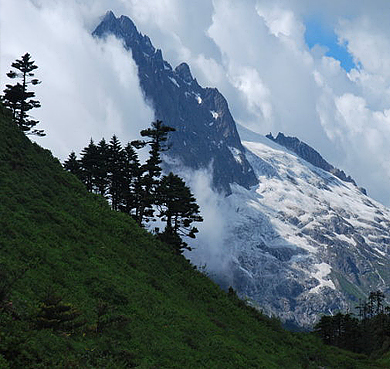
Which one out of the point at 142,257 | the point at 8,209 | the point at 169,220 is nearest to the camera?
the point at 8,209

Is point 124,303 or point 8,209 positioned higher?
point 8,209

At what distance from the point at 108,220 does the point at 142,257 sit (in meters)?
5.92

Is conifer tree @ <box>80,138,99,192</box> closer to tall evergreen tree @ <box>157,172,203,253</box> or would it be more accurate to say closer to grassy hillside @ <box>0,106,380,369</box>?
tall evergreen tree @ <box>157,172,203,253</box>

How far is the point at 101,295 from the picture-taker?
23781 millimetres

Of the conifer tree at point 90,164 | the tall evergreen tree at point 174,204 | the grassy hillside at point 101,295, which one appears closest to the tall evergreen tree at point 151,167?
the tall evergreen tree at point 174,204

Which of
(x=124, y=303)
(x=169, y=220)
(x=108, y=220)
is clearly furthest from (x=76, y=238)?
(x=169, y=220)

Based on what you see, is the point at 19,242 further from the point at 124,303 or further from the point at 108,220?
the point at 108,220

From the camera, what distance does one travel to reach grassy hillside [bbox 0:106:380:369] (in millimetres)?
17172

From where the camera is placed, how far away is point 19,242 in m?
23.8

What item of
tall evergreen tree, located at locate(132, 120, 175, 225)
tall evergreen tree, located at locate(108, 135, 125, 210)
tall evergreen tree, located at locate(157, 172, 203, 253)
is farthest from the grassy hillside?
tall evergreen tree, located at locate(108, 135, 125, 210)

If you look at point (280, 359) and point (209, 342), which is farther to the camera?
point (280, 359)

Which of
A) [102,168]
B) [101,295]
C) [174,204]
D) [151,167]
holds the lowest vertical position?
[101,295]

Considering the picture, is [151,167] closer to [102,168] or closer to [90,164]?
[102,168]

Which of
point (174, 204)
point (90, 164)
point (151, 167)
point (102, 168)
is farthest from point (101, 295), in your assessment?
point (90, 164)
